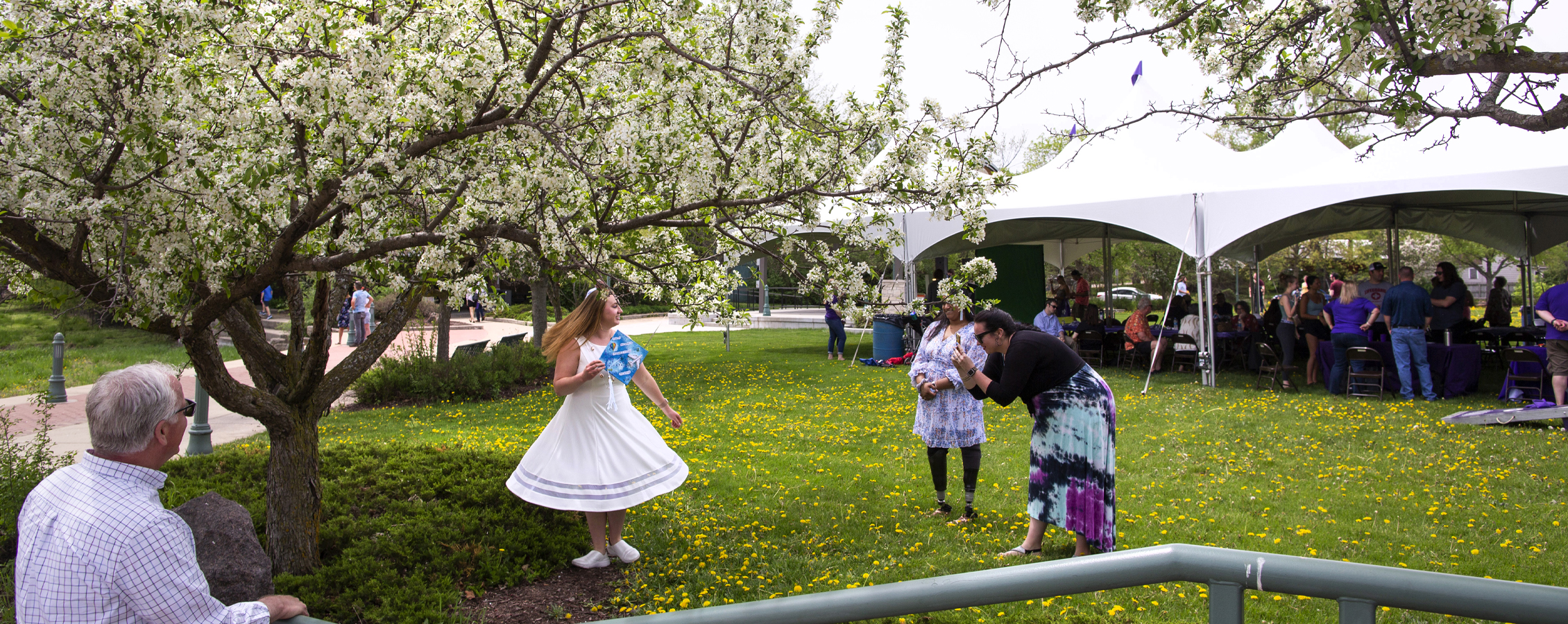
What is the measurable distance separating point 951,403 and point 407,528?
3.50 m

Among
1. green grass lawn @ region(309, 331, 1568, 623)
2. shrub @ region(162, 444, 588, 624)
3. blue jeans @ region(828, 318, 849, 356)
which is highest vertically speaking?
blue jeans @ region(828, 318, 849, 356)

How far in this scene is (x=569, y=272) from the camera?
4.52 m

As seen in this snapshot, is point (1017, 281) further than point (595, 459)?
Yes

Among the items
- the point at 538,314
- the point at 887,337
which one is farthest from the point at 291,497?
the point at 887,337

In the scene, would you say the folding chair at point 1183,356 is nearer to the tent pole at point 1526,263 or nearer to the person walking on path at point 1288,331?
the person walking on path at point 1288,331

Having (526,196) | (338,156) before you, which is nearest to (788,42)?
(526,196)

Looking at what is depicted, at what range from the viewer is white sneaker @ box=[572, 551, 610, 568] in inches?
201

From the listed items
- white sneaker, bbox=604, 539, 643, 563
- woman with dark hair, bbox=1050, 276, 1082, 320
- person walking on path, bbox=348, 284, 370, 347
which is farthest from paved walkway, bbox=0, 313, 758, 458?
woman with dark hair, bbox=1050, 276, 1082, 320

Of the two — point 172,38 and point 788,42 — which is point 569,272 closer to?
point 788,42

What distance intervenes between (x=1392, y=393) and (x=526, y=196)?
11660 mm

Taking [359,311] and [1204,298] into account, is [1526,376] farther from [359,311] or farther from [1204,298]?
[359,311]

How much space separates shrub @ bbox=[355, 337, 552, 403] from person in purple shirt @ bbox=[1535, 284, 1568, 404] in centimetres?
1190

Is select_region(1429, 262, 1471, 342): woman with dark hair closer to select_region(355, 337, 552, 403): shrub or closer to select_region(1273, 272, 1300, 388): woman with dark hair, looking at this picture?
select_region(1273, 272, 1300, 388): woman with dark hair

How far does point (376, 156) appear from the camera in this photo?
136 inches
